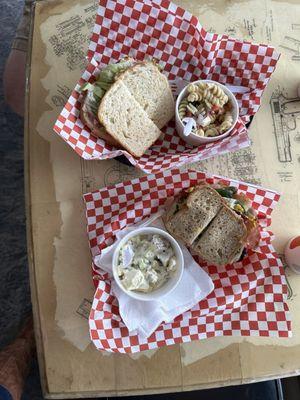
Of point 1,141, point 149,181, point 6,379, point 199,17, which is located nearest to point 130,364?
point 149,181

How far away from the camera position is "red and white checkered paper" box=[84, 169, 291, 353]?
116 cm

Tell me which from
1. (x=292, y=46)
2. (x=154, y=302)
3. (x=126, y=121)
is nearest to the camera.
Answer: (x=154, y=302)

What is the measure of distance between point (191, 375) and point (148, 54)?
1.00m

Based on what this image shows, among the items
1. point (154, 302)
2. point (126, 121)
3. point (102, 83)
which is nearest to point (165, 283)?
point (154, 302)

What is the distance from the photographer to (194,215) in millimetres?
1228

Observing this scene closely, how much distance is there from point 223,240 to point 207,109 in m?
0.40

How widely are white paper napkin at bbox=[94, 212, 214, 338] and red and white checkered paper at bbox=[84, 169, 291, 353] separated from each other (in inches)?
1.0

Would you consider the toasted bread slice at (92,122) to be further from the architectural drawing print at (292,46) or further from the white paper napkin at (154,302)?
the architectural drawing print at (292,46)

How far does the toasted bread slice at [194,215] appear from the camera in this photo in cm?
121

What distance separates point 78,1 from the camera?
136 centimetres

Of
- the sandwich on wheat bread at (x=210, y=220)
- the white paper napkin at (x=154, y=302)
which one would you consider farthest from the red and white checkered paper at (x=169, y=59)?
the white paper napkin at (x=154, y=302)

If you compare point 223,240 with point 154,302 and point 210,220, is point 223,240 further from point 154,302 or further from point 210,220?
point 154,302

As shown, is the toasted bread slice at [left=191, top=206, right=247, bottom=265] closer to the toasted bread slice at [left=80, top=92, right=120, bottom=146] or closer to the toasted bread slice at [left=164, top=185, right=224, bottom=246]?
the toasted bread slice at [left=164, top=185, right=224, bottom=246]

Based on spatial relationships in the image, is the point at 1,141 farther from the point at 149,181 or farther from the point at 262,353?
the point at 262,353
